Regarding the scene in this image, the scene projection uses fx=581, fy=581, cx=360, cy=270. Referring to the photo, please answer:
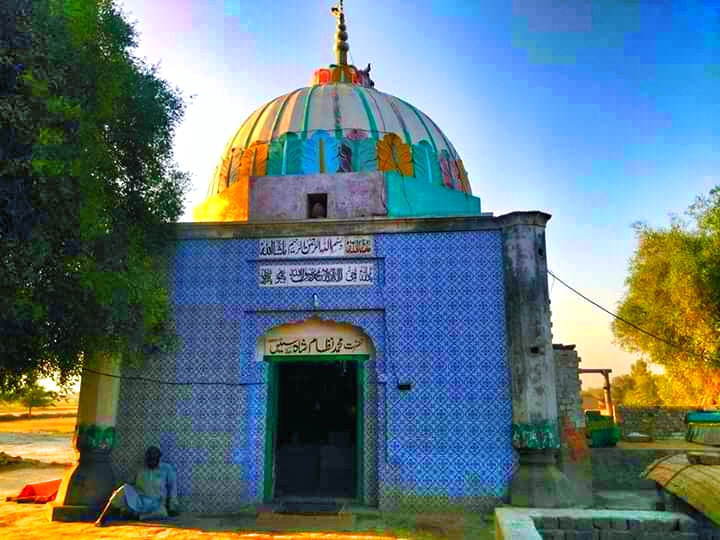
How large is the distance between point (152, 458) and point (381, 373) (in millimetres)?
4078

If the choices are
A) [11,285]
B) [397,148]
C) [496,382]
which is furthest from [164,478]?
[397,148]

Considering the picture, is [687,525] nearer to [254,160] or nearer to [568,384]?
[568,384]

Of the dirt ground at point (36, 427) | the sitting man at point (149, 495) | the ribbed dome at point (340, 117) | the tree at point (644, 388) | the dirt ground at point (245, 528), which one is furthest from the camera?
the dirt ground at point (36, 427)

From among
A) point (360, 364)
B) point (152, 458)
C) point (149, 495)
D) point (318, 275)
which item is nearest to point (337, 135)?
point (318, 275)

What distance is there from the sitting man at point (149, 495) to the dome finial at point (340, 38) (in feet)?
43.3

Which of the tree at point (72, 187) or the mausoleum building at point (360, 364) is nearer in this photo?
the tree at point (72, 187)

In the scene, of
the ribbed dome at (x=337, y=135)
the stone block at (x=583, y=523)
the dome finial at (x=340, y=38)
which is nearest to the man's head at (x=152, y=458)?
the ribbed dome at (x=337, y=135)

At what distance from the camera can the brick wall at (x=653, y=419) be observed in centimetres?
1833

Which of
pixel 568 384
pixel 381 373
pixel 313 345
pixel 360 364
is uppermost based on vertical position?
pixel 313 345

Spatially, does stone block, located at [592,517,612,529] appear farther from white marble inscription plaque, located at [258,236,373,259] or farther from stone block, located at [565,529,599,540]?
white marble inscription plaque, located at [258,236,373,259]

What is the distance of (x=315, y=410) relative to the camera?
13172 mm

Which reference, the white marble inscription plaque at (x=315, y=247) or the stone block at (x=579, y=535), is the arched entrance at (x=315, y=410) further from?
the stone block at (x=579, y=535)

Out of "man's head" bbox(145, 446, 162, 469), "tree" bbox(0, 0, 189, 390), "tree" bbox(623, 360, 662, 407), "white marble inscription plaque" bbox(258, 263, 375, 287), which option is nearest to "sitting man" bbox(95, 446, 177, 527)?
"man's head" bbox(145, 446, 162, 469)

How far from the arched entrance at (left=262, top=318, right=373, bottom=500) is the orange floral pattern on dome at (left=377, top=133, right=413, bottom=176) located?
4561mm
